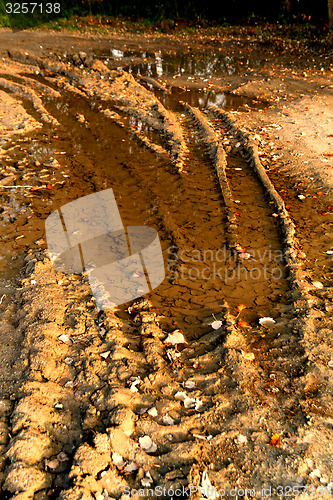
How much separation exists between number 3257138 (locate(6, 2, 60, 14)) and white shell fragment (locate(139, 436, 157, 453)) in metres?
21.6

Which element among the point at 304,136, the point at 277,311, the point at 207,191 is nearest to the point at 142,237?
the point at 207,191

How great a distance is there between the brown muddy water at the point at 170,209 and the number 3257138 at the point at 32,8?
1470 centimetres

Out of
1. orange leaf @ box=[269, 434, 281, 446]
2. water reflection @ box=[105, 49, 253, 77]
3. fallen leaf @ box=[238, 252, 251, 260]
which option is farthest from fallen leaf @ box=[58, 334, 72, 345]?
water reflection @ box=[105, 49, 253, 77]

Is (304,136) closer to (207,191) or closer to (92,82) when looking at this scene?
(207,191)

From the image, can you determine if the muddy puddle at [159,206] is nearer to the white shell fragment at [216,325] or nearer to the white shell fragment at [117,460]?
the white shell fragment at [216,325]

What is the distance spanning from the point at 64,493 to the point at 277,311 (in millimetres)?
2346

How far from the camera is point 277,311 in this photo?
140 inches

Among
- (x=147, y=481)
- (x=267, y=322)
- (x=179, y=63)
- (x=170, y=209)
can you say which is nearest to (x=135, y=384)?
(x=147, y=481)

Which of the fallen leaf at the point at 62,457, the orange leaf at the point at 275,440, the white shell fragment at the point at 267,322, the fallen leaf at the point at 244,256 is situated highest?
the fallen leaf at the point at 244,256

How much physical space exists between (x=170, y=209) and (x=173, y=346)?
2.32 meters

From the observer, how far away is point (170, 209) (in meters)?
5.04

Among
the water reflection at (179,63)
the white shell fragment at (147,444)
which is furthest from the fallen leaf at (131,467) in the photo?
the water reflection at (179,63)

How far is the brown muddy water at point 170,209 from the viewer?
3.75 metres

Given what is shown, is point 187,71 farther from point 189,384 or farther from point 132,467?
point 132,467
